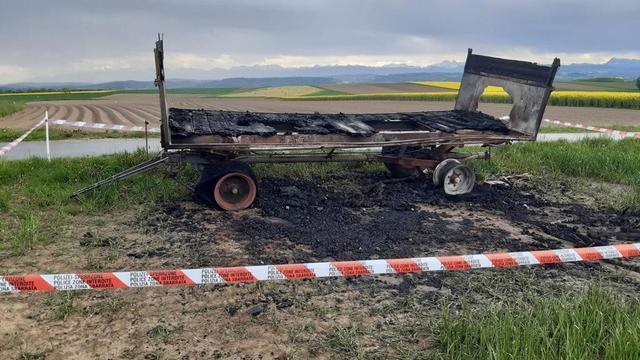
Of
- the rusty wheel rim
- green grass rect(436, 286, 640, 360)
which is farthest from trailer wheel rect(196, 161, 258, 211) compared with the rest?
green grass rect(436, 286, 640, 360)

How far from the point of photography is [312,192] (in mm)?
7898

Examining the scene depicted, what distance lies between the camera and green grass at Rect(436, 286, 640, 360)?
3.03 m

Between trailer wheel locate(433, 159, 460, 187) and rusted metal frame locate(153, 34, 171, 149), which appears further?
trailer wheel locate(433, 159, 460, 187)

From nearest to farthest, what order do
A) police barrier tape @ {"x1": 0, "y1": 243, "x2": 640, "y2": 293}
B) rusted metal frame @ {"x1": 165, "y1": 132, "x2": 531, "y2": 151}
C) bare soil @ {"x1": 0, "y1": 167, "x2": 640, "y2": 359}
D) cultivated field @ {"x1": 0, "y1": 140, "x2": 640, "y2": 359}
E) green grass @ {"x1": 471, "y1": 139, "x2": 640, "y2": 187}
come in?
police barrier tape @ {"x1": 0, "y1": 243, "x2": 640, "y2": 293} → cultivated field @ {"x1": 0, "y1": 140, "x2": 640, "y2": 359} → bare soil @ {"x1": 0, "y1": 167, "x2": 640, "y2": 359} → rusted metal frame @ {"x1": 165, "y1": 132, "x2": 531, "y2": 151} → green grass @ {"x1": 471, "y1": 139, "x2": 640, "y2": 187}

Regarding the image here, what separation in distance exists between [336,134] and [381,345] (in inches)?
163

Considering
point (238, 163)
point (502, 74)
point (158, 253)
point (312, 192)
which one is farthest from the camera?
point (502, 74)

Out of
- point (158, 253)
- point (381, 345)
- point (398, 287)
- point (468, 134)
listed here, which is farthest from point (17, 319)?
point (468, 134)

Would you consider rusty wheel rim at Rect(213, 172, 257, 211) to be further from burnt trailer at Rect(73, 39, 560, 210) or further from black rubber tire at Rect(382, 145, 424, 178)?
black rubber tire at Rect(382, 145, 424, 178)

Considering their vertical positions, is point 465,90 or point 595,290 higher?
point 465,90

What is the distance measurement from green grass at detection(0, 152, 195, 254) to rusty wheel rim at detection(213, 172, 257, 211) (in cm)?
84

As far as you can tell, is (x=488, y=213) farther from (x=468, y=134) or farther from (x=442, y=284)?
(x=442, y=284)

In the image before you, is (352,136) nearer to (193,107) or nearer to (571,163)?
(571,163)

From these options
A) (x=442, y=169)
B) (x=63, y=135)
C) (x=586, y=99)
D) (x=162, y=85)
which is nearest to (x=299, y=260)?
(x=162, y=85)

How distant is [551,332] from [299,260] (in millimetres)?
2449
